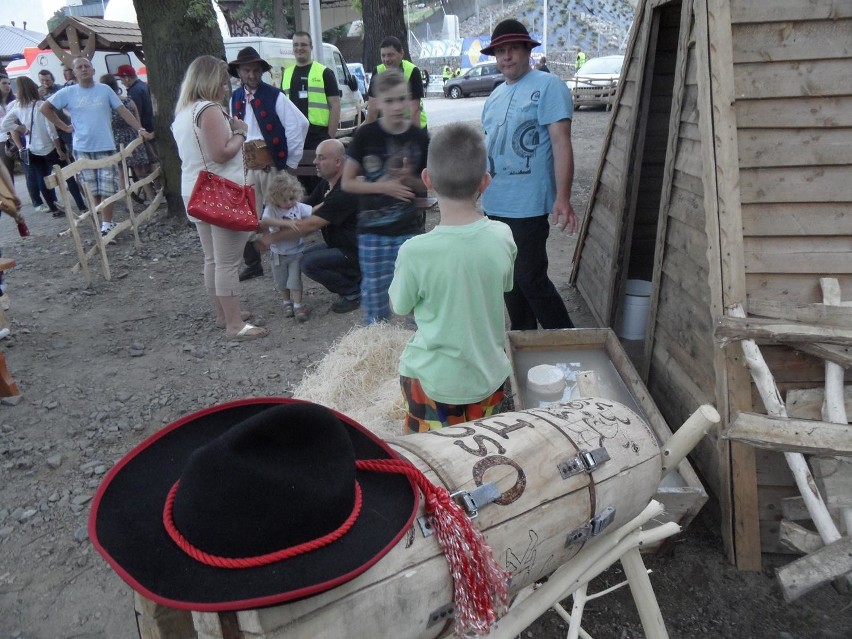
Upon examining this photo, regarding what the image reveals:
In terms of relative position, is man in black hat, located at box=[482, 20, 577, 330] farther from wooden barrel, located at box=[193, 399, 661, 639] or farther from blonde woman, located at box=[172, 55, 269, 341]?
wooden barrel, located at box=[193, 399, 661, 639]

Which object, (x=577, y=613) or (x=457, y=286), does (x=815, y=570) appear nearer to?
(x=577, y=613)

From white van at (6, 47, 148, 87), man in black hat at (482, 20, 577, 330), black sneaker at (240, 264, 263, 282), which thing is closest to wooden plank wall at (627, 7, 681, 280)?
man in black hat at (482, 20, 577, 330)

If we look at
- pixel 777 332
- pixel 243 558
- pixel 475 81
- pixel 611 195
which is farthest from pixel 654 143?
pixel 475 81

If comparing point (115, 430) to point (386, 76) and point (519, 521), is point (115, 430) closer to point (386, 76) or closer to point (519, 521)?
point (386, 76)

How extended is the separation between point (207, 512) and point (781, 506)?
2.42m

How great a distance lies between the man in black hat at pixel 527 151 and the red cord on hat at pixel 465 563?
254cm

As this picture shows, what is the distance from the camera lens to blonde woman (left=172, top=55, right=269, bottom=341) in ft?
13.4

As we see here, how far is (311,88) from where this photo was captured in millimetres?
6727

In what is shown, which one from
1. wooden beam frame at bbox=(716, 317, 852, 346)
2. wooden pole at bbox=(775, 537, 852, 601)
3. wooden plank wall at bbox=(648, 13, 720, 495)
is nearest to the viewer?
wooden pole at bbox=(775, 537, 852, 601)

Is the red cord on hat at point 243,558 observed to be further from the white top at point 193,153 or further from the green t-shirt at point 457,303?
the white top at point 193,153

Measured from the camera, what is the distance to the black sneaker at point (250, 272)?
6348mm

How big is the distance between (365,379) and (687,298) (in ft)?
6.28

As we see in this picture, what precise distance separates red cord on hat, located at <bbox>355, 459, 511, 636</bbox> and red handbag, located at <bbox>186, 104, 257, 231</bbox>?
351 cm

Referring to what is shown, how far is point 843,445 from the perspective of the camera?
2.06 meters
